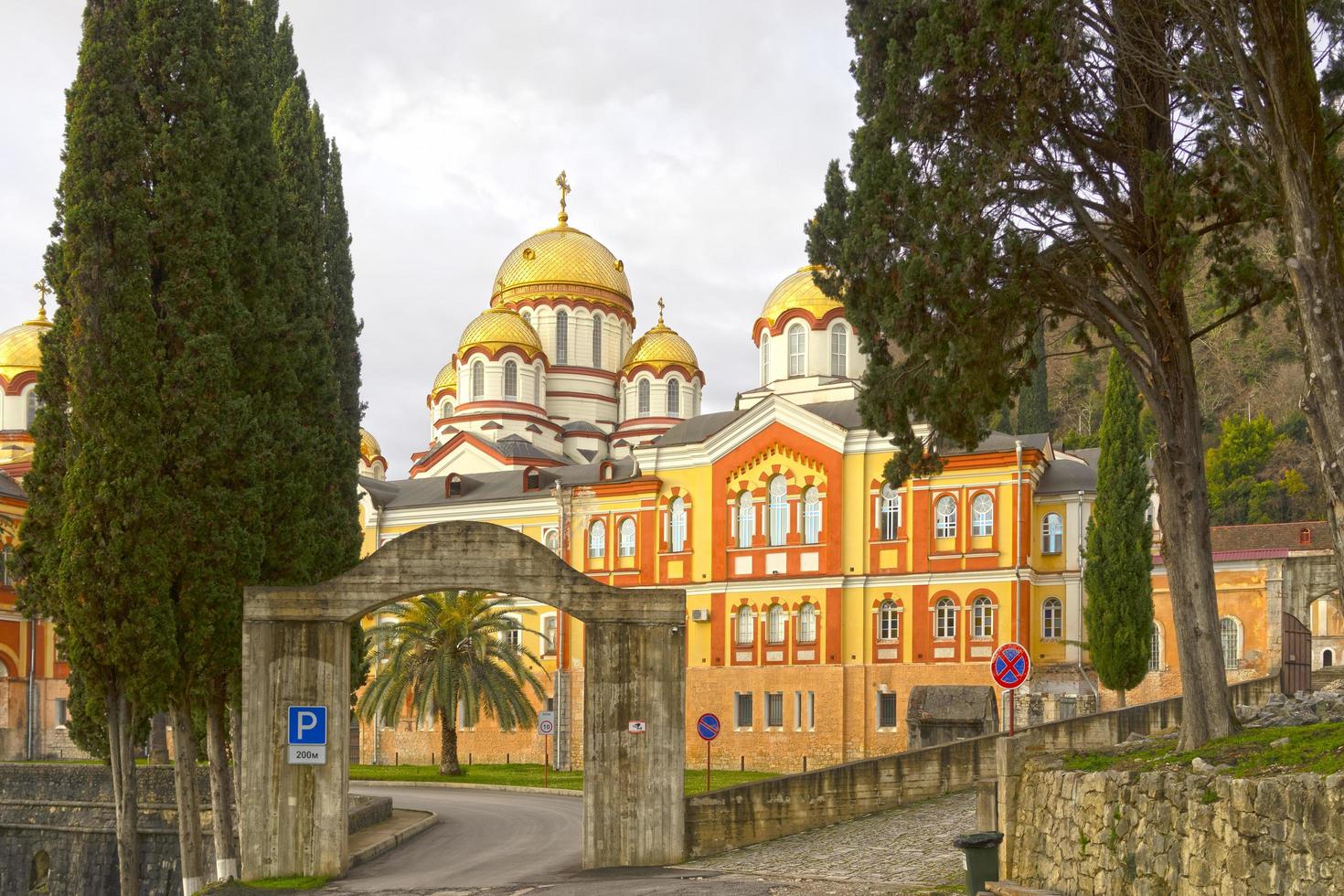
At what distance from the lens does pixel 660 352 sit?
209 ft

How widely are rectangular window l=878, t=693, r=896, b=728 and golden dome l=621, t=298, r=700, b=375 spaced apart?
22.7 meters

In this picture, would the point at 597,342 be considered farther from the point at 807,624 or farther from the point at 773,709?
the point at 773,709

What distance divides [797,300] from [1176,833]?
40685 millimetres

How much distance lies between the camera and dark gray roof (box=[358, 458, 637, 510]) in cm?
5219

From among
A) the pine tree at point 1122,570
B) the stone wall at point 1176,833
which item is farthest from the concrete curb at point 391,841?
the pine tree at point 1122,570

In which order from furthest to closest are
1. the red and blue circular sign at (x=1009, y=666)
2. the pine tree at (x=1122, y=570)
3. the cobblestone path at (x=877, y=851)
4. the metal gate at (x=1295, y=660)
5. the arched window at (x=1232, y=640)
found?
1. the arched window at (x=1232, y=640)
2. the pine tree at (x=1122, y=570)
3. the metal gate at (x=1295, y=660)
4. the red and blue circular sign at (x=1009, y=666)
5. the cobblestone path at (x=877, y=851)

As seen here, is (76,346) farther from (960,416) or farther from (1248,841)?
(1248,841)

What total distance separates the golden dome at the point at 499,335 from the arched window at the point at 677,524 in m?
15.7

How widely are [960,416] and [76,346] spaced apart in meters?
11.7

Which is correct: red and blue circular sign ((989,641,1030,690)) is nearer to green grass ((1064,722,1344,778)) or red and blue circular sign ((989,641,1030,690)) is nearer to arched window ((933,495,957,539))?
green grass ((1064,722,1344,778))

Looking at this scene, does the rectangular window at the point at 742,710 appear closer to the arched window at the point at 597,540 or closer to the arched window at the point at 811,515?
the arched window at the point at 811,515

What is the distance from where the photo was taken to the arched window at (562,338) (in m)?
64.4

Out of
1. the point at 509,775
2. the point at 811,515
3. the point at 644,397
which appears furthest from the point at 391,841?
the point at 644,397

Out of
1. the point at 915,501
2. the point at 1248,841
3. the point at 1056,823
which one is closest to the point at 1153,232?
the point at 1056,823
